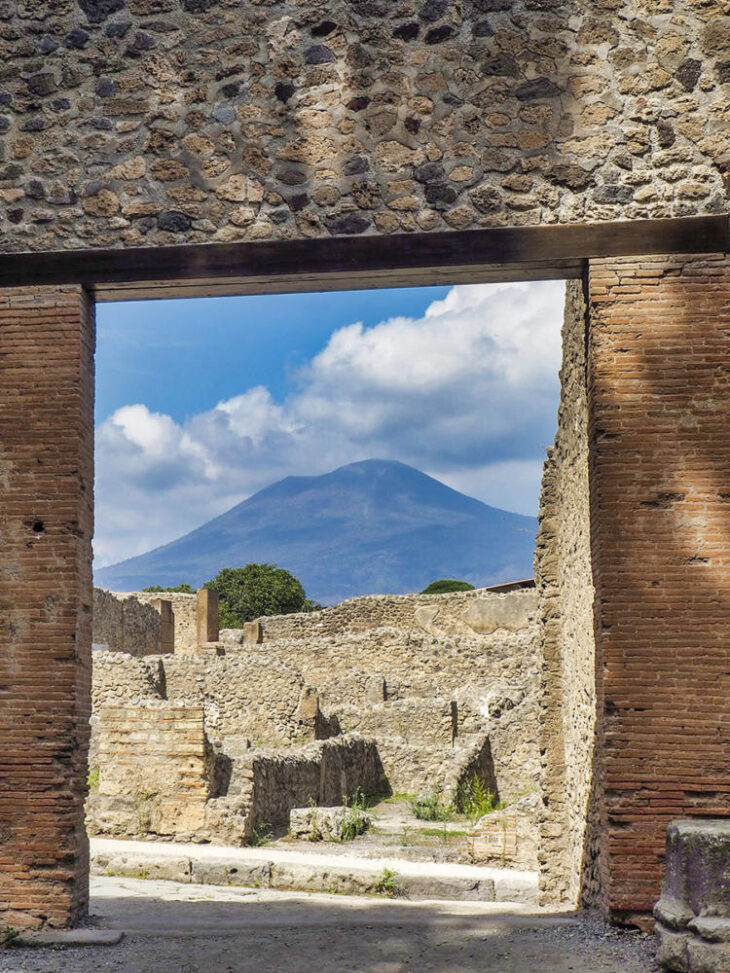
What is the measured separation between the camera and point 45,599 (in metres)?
6.88

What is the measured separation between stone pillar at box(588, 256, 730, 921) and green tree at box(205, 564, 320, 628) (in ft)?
176

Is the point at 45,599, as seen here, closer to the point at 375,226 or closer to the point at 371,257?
the point at 371,257

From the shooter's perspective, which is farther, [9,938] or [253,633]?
[253,633]

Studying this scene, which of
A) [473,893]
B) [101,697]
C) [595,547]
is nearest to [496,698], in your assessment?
[101,697]

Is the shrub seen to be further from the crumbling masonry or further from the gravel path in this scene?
the crumbling masonry

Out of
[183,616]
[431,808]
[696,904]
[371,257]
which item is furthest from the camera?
[183,616]

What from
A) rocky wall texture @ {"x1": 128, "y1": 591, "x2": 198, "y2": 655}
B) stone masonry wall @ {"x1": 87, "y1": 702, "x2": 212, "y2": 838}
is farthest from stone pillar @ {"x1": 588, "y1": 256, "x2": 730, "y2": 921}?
rocky wall texture @ {"x1": 128, "y1": 591, "x2": 198, "y2": 655}

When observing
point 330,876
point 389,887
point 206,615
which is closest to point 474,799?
point 389,887

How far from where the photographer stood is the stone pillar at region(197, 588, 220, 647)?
3994 centimetres

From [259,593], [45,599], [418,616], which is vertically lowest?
[45,599]

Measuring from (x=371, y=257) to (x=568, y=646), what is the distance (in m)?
4.36

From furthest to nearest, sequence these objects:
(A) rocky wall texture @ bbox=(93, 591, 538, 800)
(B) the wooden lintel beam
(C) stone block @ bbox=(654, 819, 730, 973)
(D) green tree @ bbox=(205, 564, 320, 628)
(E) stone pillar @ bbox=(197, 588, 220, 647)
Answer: (D) green tree @ bbox=(205, 564, 320, 628), (E) stone pillar @ bbox=(197, 588, 220, 647), (A) rocky wall texture @ bbox=(93, 591, 538, 800), (B) the wooden lintel beam, (C) stone block @ bbox=(654, 819, 730, 973)

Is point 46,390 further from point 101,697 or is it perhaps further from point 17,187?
point 101,697

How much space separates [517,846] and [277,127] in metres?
8.03
